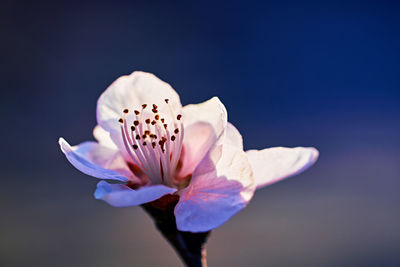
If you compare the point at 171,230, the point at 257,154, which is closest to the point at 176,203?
the point at 171,230

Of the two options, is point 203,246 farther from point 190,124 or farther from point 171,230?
point 190,124

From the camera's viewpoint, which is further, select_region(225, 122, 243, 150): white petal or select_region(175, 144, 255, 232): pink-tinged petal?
select_region(225, 122, 243, 150): white petal

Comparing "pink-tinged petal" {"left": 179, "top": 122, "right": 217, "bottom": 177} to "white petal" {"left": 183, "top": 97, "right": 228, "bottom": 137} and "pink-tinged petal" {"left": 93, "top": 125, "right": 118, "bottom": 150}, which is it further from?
"pink-tinged petal" {"left": 93, "top": 125, "right": 118, "bottom": 150}

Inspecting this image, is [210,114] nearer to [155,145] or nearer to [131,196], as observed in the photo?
[155,145]

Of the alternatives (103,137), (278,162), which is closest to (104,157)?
(103,137)

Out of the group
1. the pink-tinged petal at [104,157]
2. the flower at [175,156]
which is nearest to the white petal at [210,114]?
the flower at [175,156]

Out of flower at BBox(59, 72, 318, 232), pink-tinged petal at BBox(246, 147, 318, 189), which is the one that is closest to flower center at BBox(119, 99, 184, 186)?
flower at BBox(59, 72, 318, 232)
